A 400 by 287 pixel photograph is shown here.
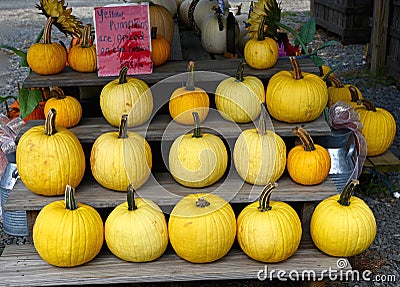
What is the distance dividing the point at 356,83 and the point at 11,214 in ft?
13.9

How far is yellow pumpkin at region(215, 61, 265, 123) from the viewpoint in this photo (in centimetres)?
299

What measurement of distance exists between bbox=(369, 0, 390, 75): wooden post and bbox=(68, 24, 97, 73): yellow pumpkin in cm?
415

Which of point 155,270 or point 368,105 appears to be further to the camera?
point 368,105

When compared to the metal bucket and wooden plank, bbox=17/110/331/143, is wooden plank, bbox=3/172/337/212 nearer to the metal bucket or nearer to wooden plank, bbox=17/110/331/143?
wooden plank, bbox=17/110/331/143

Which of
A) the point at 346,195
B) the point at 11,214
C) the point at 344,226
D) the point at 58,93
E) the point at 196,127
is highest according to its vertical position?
the point at 58,93

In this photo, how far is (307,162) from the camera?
2803mm

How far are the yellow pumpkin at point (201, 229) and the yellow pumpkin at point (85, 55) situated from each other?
→ 104 centimetres

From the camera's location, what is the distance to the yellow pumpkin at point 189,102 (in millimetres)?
3008

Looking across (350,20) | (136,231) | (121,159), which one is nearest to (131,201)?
(136,231)

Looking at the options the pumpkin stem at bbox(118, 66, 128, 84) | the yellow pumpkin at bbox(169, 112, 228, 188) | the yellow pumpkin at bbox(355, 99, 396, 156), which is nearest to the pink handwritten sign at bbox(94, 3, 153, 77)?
the pumpkin stem at bbox(118, 66, 128, 84)

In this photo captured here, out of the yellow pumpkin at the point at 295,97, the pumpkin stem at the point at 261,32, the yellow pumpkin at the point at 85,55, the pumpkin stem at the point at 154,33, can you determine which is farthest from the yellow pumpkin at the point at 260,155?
the yellow pumpkin at the point at 85,55

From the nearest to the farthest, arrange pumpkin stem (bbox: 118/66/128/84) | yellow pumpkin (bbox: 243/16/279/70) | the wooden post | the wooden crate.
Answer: pumpkin stem (bbox: 118/66/128/84), yellow pumpkin (bbox: 243/16/279/70), the wooden post, the wooden crate

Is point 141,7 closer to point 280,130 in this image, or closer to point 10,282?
point 280,130

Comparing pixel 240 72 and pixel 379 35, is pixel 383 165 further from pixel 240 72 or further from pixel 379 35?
pixel 379 35
